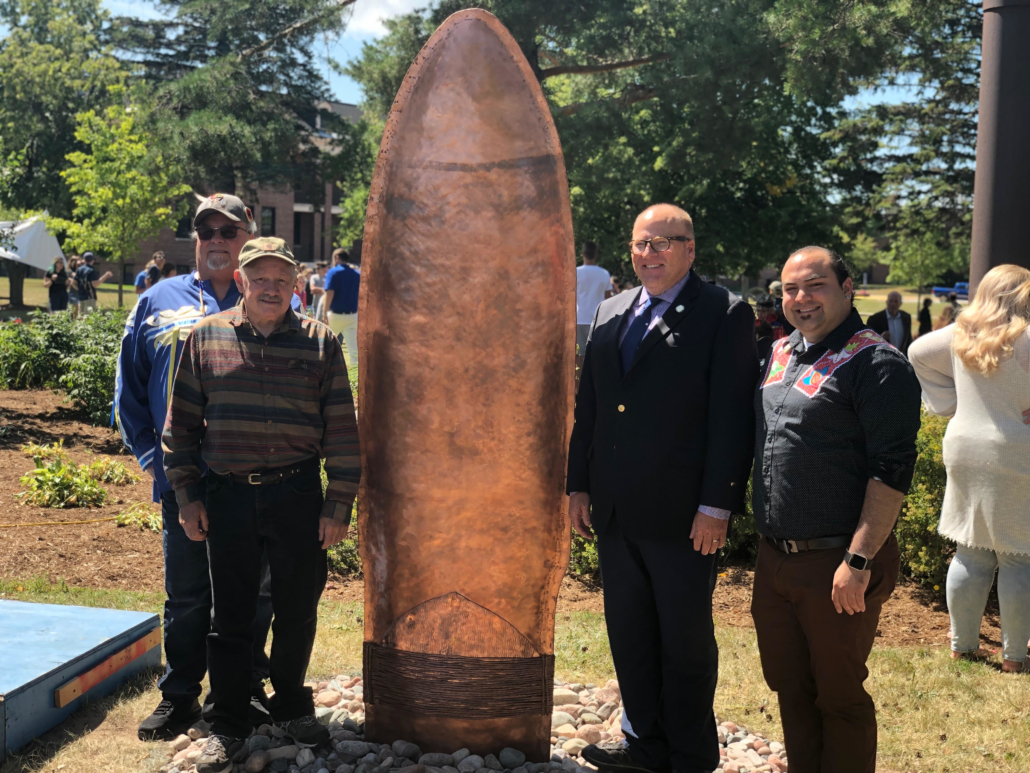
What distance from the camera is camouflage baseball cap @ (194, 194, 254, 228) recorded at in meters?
3.58

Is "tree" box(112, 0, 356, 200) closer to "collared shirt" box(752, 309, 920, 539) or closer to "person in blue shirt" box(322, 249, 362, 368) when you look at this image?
"person in blue shirt" box(322, 249, 362, 368)

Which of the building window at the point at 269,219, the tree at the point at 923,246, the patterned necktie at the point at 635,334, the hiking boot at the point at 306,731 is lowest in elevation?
the hiking boot at the point at 306,731

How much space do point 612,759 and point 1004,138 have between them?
4219 mm

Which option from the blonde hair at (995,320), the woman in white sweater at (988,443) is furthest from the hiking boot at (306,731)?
the blonde hair at (995,320)

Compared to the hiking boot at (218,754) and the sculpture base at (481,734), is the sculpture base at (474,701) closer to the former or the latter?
the sculpture base at (481,734)

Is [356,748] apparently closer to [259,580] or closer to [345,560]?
[259,580]

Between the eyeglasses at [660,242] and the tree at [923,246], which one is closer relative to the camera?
the eyeglasses at [660,242]

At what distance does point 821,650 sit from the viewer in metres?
2.76

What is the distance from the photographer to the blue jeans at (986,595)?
4328 mm

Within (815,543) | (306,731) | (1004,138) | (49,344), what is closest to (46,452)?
(49,344)

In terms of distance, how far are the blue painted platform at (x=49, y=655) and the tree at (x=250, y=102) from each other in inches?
428

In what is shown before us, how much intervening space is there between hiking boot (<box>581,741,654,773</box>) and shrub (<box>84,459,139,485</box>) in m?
5.59

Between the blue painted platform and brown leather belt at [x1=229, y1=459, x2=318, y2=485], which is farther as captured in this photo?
the blue painted platform

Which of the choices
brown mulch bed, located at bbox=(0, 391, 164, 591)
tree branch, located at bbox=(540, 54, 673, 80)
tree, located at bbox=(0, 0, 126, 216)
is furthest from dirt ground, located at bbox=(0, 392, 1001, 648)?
tree, located at bbox=(0, 0, 126, 216)
